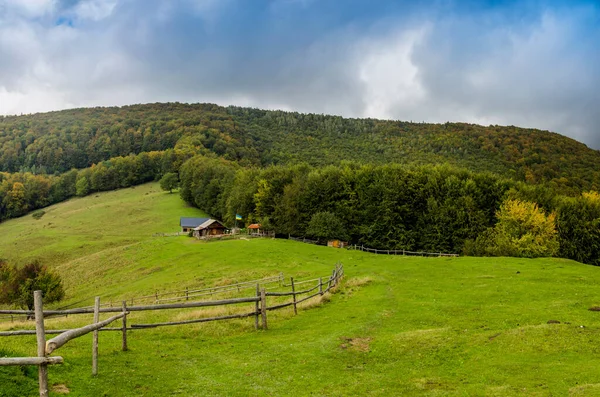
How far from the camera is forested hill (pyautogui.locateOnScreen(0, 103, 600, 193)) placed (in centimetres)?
12781

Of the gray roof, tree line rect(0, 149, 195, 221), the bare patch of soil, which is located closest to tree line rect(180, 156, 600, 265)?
the gray roof

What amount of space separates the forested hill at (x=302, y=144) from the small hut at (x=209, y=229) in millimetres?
64121

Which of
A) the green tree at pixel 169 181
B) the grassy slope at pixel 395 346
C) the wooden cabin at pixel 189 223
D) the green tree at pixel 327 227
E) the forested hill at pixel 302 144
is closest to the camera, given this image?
the grassy slope at pixel 395 346

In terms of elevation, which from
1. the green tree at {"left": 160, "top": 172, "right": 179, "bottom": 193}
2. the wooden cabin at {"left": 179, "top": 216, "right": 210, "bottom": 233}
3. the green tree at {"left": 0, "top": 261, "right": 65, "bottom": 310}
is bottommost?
the green tree at {"left": 0, "top": 261, "right": 65, "bottom": 310}

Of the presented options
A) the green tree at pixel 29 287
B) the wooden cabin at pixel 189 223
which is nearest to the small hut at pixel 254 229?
the wooden cabin at pixel 189 223

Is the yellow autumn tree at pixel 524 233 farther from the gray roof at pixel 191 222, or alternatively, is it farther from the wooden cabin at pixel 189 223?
the wooden cabin at pixel 189 223

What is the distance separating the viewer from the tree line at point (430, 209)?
58.8 meters

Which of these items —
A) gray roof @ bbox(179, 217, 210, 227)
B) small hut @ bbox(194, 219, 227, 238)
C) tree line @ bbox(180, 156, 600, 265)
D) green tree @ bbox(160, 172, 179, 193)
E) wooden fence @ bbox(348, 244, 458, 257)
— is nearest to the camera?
tree line @ bbox(180, 156, 600, 265)

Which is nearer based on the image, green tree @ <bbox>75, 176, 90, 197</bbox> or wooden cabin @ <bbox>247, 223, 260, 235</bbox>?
wooden cabin @ <bbox>247, 223, 260, 235</bbox>

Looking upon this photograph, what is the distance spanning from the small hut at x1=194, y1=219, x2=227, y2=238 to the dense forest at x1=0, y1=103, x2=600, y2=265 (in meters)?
6.89

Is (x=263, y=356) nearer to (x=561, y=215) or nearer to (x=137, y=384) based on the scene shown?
(x=137, y=384)

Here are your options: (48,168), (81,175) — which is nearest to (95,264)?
(81,175)

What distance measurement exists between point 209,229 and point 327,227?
26.9 m

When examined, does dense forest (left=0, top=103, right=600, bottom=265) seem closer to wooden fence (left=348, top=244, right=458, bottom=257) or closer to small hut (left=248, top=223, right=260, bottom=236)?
wooden fence (left=348, top=244, right=458, bottom=257)
